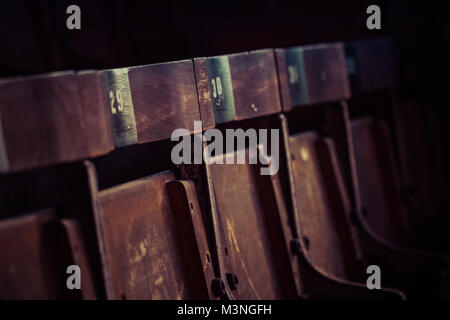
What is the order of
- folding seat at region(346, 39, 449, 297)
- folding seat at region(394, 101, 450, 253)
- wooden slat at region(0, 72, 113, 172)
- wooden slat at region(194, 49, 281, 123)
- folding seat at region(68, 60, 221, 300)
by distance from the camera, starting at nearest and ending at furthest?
wooden slat at region(0, 72, 113, 172), folding seat at region(68, 60, 221, 300), wooden slat at region(194, 49, 281, 123), folding seat at region(346, 39, 449, 297), folding seat at region(394, 101, 450, 253)

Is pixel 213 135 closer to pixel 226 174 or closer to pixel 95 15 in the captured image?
pixel 226 174

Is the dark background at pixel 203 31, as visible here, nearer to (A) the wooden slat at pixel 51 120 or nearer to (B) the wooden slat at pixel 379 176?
(B) the wooden slat at pixel 379 176

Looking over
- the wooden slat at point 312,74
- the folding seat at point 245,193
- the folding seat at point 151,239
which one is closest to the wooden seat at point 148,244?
the folding seat at point 151,239

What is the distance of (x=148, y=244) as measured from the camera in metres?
1.74

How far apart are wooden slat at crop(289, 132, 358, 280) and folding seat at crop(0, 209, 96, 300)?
1.22 meters

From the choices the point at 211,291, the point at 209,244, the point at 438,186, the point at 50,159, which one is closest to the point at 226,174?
the point at 209,244

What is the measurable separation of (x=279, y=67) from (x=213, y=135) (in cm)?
42

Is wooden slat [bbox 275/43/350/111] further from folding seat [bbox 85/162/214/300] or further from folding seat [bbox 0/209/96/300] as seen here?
folding seat [bbox 0/209/96/300]

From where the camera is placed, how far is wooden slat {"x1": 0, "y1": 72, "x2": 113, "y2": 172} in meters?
1.27

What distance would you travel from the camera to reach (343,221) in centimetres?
270

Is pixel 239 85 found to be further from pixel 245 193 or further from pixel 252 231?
pixel 252 231

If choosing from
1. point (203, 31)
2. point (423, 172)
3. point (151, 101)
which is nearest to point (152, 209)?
point (151, 101)

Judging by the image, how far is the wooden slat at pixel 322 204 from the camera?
2.53 metres

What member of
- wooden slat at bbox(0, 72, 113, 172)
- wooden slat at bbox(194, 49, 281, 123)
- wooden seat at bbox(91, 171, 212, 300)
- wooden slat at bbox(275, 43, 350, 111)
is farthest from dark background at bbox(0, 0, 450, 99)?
wooden slat at bbox(0, 72, 113, 172)
